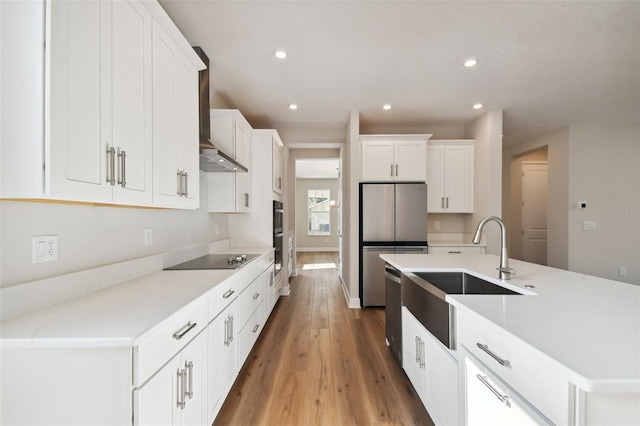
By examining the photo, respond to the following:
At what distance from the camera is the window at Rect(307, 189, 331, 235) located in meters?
9.59

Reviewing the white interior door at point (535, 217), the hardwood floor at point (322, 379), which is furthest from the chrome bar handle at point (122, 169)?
the white interior door at point (535, 217)

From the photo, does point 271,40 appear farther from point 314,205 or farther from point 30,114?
point 314,205

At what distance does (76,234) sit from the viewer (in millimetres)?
1270

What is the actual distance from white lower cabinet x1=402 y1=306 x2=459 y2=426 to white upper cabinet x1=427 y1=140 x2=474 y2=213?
2.54 m

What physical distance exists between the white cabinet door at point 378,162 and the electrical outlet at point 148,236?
274 centimetres

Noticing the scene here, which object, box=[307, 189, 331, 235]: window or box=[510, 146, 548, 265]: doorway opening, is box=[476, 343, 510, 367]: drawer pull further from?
box=[307, 189, 331, 235]: window

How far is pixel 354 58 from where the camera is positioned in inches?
95.3

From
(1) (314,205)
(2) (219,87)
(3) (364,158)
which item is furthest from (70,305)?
(1) (314,205)

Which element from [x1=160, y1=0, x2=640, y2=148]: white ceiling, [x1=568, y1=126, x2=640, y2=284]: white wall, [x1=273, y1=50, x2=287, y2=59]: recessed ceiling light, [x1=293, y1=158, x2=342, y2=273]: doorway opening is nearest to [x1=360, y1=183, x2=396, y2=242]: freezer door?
[x1=160, y1=0, x2=640, y2=148]: white ceiling

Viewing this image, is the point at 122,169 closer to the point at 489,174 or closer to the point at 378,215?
the point at 378,215

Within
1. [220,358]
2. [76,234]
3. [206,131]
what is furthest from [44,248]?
[206,131]

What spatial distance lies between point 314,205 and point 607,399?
29.9 ft

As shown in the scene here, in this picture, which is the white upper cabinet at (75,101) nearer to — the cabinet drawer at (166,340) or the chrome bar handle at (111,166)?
the chrome bar handle at (111,166)

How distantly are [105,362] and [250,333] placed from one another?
149 centimetres
